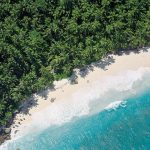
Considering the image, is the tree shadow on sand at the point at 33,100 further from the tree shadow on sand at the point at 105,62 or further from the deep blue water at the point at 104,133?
the tree shadow on sand at the point at 105,62

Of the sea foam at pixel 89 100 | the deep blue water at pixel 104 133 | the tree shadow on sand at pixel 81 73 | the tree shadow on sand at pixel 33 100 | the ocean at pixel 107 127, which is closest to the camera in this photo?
the deep blue water at pixel 104 133

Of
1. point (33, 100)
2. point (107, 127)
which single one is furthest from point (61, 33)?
point (107, 127)

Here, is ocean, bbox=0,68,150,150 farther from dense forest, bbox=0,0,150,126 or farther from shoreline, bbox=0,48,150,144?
dense forest, bbox=0,0,150,126

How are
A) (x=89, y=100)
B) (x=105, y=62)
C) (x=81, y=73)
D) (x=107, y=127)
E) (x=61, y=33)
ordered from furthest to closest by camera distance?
(x=105, y=62), (x=81, y=73), (x=61, y=33), (x=89, y=100), (x=107, y=127)

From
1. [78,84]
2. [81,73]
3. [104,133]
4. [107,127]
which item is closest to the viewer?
[104,133]

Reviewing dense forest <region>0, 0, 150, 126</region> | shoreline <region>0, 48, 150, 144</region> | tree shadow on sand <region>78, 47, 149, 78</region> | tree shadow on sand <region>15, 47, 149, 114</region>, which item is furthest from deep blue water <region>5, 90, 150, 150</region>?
tree shadow on sand <region>78, 47, 149, 78</region>

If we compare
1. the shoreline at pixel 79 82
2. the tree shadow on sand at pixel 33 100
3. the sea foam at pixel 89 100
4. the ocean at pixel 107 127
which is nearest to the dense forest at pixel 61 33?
the tree shadow on sand at pixel 33 100

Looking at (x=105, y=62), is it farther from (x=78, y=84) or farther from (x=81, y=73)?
(x=78, y=84)
